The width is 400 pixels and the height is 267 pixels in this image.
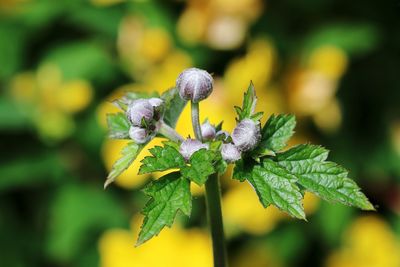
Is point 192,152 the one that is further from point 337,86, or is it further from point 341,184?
point 337,86

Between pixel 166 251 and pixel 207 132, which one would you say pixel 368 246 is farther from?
pixel 207 132

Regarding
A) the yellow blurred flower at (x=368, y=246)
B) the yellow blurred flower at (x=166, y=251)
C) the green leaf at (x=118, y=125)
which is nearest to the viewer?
the green leaf at (x=118, y=125)

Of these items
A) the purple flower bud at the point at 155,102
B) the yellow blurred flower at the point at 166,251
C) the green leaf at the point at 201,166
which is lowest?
the yellow blurred flower at the point at 166,251

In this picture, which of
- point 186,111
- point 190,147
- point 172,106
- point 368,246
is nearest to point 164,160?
point 190,147

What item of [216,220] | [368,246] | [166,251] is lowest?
[368,246]

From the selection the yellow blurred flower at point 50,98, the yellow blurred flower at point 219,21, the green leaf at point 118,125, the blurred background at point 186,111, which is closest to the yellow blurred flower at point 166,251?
the blurred background at point 186,111

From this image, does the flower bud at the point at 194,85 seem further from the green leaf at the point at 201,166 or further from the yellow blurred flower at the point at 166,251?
the yellow blurred flower at the point at 166,251
